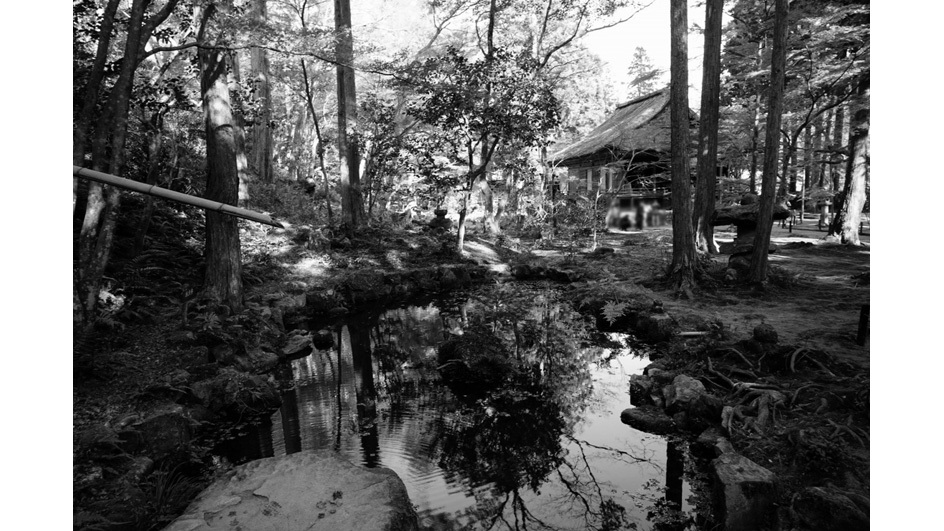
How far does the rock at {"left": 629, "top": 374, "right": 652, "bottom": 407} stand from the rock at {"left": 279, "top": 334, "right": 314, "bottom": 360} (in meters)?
4.87

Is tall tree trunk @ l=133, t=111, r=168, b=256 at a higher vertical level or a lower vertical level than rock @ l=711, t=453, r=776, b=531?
higher

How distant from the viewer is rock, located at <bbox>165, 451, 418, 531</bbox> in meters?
3.37

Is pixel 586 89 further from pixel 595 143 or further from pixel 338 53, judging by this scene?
pixel 338 53

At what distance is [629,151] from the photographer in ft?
66.7

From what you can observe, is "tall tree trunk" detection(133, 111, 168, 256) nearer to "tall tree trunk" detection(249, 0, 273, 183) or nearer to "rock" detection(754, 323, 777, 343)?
"tall tree trunk" detection(249, 0, 273, 183)

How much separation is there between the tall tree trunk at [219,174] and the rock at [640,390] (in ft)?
20.1

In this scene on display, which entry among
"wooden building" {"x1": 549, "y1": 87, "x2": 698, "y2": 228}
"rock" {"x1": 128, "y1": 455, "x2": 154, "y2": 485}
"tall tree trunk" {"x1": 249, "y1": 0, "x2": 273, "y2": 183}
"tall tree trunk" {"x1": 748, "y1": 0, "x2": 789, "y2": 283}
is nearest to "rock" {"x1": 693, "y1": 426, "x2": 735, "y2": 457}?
"rock" {"x1": 128, "y1": 455, "x2": 154, "y2": 485}

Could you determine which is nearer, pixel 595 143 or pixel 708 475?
pixel 708 475

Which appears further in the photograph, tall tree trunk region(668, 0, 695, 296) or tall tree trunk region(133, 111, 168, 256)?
tall tree trunk region(668, 0, 695, 296)

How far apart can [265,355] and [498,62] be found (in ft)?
29.7

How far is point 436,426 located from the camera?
5.66 m

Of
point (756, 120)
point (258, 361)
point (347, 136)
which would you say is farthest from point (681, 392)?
point (756, 120)

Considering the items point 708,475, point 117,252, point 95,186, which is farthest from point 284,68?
point 708,475

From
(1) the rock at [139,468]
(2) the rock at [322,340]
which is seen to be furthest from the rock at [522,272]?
(1) the rock at [139,468]
